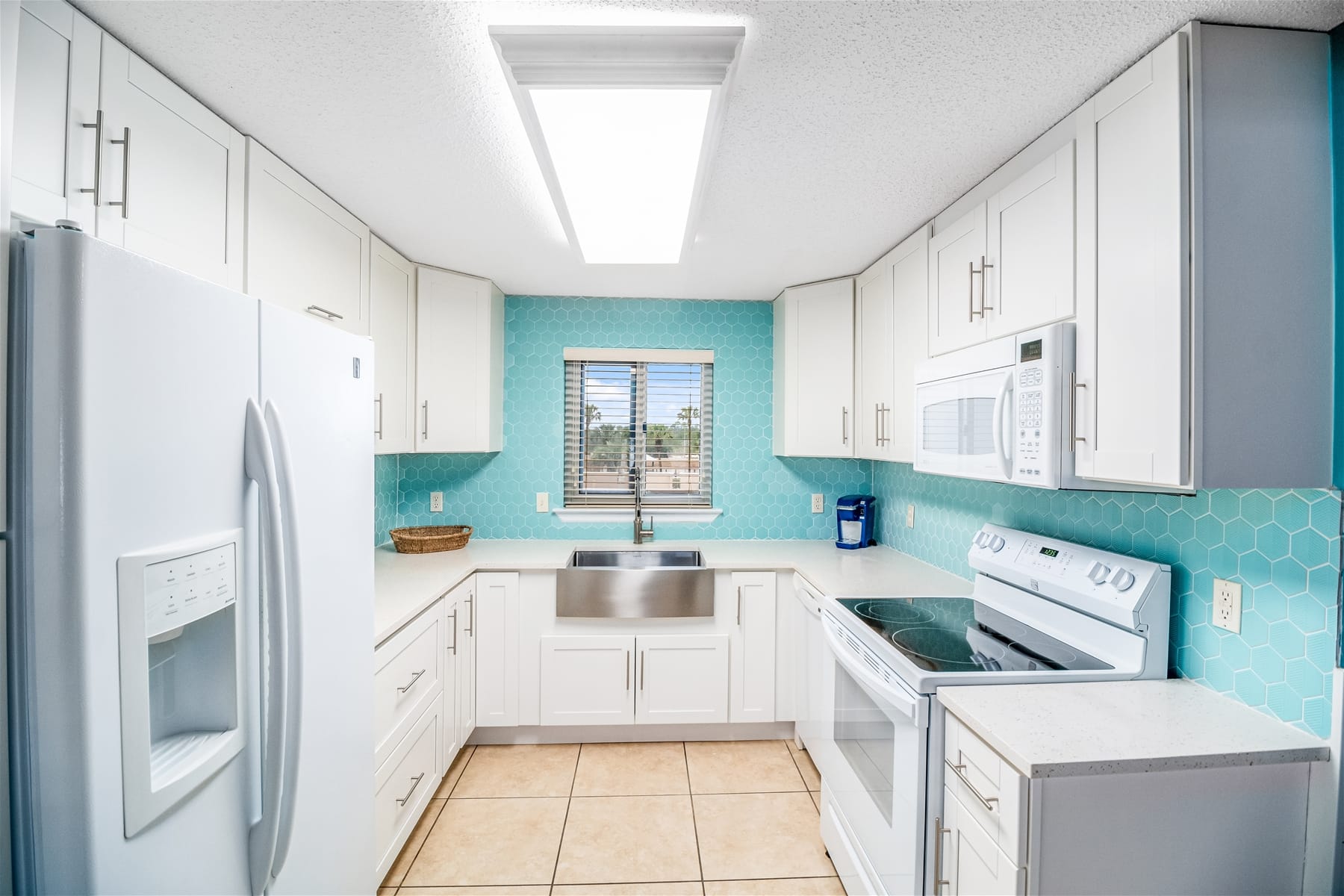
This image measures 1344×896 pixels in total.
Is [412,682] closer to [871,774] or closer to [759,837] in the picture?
[759,837]

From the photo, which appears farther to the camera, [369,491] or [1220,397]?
[369,491]

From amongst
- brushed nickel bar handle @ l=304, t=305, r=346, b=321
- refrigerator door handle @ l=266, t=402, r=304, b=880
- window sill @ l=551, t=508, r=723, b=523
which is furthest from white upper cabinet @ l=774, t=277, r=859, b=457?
refrigerator door handle @ l=266, t=402, r=304, b=880

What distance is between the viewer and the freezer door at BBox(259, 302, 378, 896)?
1048mm

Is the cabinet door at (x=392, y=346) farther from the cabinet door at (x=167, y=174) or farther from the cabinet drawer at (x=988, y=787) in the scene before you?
the cabinet drawer at (x=988, y=787)

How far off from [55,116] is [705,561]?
8.27 ft

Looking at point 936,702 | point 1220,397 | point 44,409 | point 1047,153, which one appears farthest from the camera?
point 1047,153

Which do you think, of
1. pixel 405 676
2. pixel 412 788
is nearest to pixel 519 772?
pixel 412 788

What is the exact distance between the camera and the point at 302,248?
179 cm

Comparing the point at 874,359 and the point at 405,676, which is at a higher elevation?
the point at 874,359

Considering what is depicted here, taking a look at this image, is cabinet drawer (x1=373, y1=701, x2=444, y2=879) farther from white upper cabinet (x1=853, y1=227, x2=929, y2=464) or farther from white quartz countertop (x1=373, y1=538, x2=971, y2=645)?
white upper cabinet (x1=853, y1=227, x2=929, y2=464)

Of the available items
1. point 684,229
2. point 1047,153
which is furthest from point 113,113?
point 1047,153

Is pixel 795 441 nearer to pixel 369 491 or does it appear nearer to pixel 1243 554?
pixel 1243 554

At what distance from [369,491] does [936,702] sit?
144 cm

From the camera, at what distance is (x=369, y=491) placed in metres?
1.40
